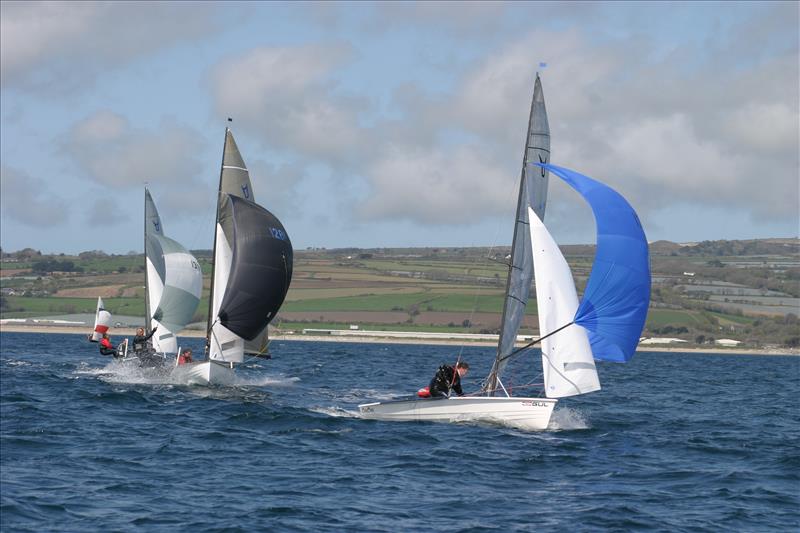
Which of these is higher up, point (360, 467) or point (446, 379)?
point (446, 379)

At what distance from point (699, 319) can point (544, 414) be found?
92.9m

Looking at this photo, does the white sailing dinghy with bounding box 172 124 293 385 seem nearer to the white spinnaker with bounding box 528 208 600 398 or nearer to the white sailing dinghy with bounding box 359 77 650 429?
the white sailing dinghy with bounding box 359 77 650 429

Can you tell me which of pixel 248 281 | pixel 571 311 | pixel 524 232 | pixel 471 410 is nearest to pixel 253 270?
pixel 248 281

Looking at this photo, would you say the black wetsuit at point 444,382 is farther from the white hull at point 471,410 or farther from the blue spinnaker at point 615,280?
the blue spinnaker at point 615,280

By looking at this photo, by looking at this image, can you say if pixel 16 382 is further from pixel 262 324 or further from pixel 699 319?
pixel 699 319

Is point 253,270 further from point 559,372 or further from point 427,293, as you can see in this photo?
point 427,293

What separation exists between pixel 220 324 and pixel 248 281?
2265 mm

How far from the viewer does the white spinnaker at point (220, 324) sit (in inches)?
1339

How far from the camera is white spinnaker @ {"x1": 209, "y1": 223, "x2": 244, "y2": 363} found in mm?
34000

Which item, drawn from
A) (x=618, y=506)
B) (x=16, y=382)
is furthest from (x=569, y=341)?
(x=16, y=382)

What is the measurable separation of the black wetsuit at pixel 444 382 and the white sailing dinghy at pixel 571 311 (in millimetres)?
466

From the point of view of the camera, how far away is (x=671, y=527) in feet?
50.7

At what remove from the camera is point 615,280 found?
23.0 m

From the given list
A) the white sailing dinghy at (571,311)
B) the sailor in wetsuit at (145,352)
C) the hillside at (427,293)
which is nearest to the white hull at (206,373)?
the sailor in wetsuit at (145,352)
